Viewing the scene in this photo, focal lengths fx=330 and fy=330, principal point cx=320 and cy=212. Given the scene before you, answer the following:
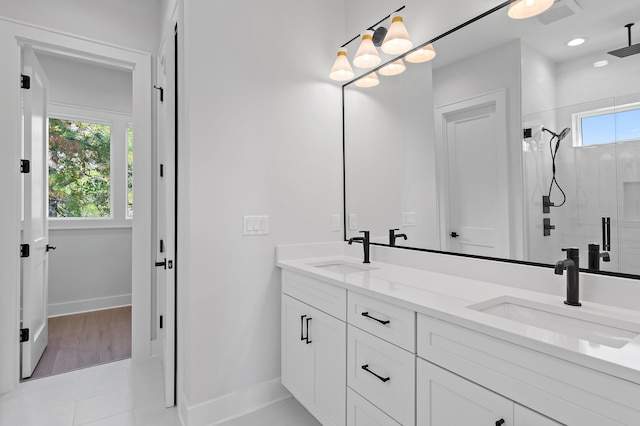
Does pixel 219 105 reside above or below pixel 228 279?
above

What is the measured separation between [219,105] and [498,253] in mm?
1682

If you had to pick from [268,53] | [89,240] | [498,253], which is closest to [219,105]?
[268,53]

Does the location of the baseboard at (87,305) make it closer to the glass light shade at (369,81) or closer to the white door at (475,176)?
the glass light shade at (369,81)

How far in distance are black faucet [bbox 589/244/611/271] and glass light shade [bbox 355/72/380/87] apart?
1.55 metres

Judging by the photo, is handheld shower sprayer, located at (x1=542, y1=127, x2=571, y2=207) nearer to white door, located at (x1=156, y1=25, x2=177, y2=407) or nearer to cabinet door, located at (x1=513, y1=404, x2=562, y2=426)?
cabinet door, located at (x1=513, y1=404, x2=562, y2=426)

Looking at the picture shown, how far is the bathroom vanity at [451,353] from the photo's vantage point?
786mm

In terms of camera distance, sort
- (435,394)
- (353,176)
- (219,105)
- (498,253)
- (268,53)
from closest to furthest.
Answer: (435,394) → (498,253) → (219,105) → (268,53) → (353,176)

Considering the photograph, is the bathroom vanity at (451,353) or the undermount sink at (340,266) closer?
the bathroom vanity at (451,353)

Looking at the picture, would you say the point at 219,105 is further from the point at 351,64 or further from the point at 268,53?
the point at 351,64

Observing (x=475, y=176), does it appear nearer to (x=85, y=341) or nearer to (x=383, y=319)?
(x=383, y=319)

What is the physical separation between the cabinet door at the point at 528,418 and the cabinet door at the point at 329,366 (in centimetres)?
77

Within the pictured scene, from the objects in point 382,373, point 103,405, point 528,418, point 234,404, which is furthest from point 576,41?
point 103,405

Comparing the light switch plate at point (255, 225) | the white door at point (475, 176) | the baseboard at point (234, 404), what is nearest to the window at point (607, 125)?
the white door at point (475, 176)

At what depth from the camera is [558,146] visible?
1302 mm
